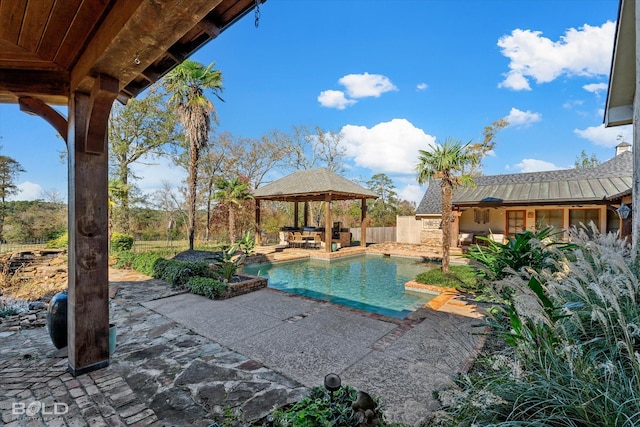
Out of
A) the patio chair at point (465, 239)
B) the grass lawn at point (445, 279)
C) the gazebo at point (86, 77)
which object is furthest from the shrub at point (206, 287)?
the patio chair at point (465, 239)

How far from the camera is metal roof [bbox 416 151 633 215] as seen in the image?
13.7m

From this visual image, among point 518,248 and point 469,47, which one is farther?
point 469,47

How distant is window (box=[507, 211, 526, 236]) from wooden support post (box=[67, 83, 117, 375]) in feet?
66.1

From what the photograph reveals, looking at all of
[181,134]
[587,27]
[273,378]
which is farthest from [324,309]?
[181,134]

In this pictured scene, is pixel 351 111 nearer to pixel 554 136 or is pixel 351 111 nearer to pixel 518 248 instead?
pixel 554 136

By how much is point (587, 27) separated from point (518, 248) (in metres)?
11.4

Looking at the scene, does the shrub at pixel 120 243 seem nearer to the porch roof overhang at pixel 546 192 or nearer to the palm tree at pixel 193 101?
the palm tree at pixel 193 101

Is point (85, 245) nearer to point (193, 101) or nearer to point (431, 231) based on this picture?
point (193, 101)

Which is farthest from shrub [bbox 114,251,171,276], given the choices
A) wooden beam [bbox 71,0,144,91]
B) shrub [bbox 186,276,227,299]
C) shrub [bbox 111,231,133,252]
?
wooden beam [bbox 71,0,144,91]

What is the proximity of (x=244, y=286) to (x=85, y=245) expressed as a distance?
467 centimetres

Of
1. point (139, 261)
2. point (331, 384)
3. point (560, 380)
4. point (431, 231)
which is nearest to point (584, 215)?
point (431, 231)

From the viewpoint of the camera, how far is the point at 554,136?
74.4 feet

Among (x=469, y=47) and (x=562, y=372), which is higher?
(x=469, y=47)

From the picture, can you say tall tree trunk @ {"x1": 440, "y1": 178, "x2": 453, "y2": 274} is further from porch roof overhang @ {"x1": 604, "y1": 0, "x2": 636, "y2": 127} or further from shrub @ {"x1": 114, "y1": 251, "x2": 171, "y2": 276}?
shrub @ {"x1": 114, "y1": 251, "x2": 171, "y2": 276}
